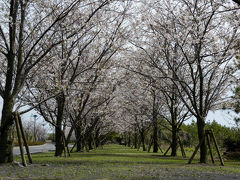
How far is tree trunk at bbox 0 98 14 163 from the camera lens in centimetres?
945

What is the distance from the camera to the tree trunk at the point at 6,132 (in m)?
9.45

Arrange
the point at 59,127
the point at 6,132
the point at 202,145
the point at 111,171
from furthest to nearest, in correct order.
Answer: the point at 59,127 → the point at 202,145 → the point at 6,132 → the point at 111,171

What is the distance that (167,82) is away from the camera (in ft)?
55.7

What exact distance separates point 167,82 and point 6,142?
420 inches

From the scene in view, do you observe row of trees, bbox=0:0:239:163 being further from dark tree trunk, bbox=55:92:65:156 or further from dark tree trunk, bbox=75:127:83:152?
dark tree trunk, bbox=75:127:83:152

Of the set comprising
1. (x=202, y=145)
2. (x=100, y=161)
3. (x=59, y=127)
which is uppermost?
(x=59, y=127)

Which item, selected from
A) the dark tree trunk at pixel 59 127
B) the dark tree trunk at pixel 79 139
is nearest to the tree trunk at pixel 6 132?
the dark tree trunk at pixel 59 127

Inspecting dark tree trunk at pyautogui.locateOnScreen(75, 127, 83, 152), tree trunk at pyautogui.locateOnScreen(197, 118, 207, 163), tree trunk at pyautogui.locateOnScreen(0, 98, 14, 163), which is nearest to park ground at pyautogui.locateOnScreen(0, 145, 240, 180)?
tree trunk at pyautogui.locateOnScreen(0, 98, 14, 163)

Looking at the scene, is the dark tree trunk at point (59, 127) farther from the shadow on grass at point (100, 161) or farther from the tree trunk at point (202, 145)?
→ the tree trunk at point (202, 145)

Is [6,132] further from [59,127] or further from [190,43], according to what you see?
[190,43]

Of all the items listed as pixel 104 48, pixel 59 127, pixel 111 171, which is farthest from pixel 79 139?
pixel 111 171

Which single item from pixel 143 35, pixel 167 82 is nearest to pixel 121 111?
pixel 167 82

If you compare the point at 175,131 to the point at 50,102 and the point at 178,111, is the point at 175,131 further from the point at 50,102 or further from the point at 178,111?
the point at 50,102

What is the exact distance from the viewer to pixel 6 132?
9594 millimetres
